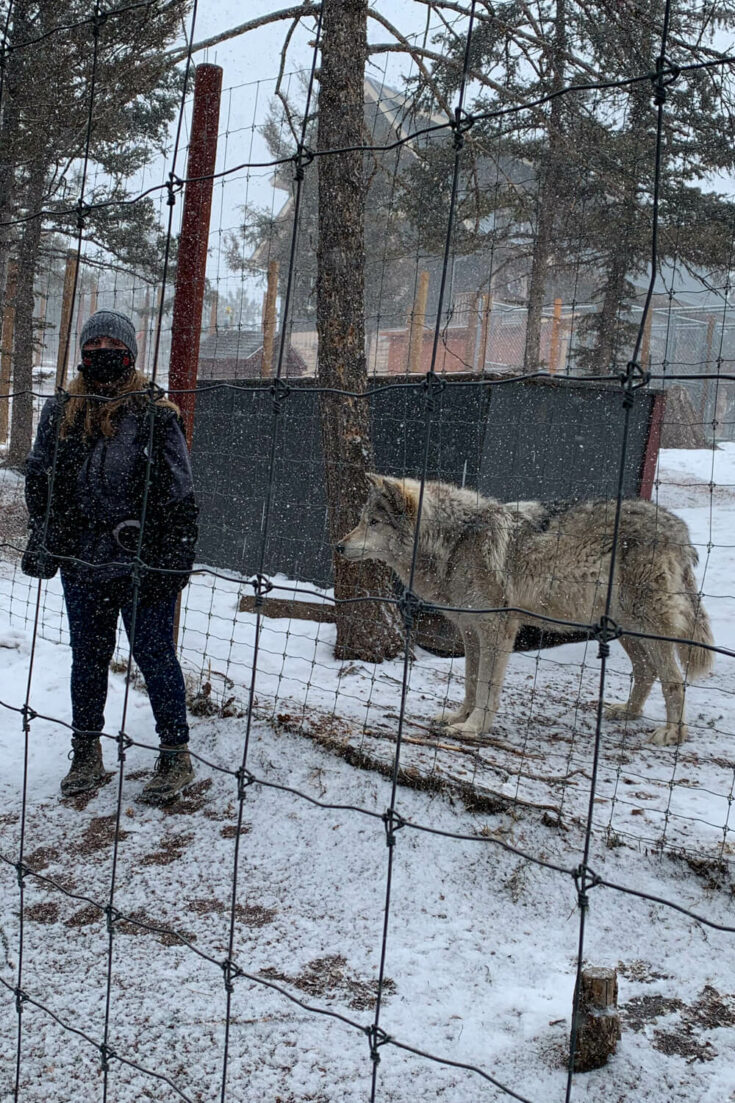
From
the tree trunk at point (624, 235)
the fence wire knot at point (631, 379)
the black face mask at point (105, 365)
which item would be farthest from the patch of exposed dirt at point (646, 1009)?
the tree trunk at point (624, 235)

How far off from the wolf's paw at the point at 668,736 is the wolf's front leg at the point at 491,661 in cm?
86

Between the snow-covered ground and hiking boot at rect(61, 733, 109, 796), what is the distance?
0.24 ft

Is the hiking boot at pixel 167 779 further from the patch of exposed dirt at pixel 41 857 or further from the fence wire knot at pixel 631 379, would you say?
the fence wire knot at pixel 631 379

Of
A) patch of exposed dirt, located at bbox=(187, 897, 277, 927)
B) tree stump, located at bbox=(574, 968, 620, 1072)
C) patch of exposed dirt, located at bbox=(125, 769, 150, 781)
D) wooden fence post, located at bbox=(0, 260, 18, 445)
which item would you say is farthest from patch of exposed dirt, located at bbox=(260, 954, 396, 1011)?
wooden fence post, located at bbox=(0, 260, 18, 445)

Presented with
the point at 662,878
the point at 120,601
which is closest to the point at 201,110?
the point at 120,601

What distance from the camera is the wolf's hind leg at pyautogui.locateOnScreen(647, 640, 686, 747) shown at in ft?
15.3

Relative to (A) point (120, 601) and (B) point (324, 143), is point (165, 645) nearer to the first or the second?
(A) point (120, 601)

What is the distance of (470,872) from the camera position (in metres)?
3.07

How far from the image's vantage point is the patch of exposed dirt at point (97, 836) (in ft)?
10.9

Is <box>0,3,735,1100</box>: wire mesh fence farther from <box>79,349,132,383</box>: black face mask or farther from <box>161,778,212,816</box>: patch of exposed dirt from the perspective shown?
<box>79,349,132,383</box>: black face mask

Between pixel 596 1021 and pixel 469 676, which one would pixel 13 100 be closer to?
pixel 469 676

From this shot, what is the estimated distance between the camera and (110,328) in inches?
126

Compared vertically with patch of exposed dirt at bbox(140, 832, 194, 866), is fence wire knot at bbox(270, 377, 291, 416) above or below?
above

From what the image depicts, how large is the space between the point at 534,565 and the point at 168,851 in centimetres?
259
